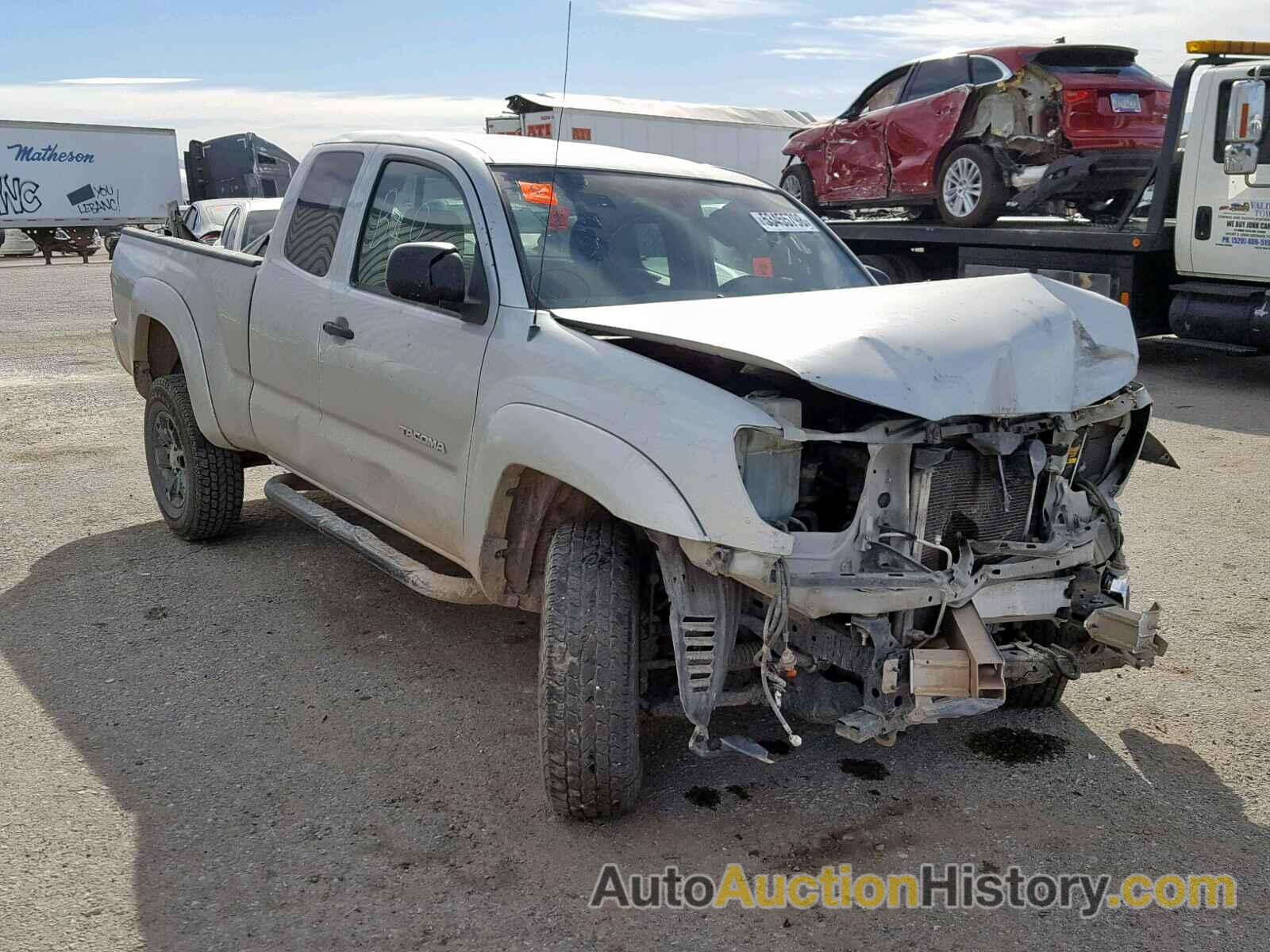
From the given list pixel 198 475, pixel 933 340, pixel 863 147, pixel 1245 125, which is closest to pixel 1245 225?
pixel 1245 125

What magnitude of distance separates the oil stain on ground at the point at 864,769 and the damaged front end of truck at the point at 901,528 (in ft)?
1.49

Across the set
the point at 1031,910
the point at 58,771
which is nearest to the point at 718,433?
the point at 1031,910

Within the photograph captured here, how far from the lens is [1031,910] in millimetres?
3051

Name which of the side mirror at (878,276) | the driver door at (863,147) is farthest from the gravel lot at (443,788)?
the driver door at (863,147)

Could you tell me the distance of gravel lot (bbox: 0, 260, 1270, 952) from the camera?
9.80 ft

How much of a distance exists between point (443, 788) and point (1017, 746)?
1.88 m

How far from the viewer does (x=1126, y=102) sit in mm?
10648

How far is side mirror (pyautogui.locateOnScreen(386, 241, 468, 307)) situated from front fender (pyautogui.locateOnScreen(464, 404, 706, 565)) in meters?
0.46

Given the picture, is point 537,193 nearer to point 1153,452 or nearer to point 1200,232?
point 1153,452

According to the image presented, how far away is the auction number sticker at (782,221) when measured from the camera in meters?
4.70

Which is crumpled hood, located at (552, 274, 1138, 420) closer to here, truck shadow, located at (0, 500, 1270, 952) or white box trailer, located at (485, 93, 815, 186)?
truck shadow, located at (0, 500, 1270, 952)

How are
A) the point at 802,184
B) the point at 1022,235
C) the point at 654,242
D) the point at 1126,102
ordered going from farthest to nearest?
the point at 802,184 → the point at 1022,235 → the point at 1126,102 → the point at 654,242

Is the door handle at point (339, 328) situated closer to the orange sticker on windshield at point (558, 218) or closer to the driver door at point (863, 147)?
the orange sticker on windshield at point (558, 218)

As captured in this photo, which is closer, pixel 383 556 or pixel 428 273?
pixel 428 273
